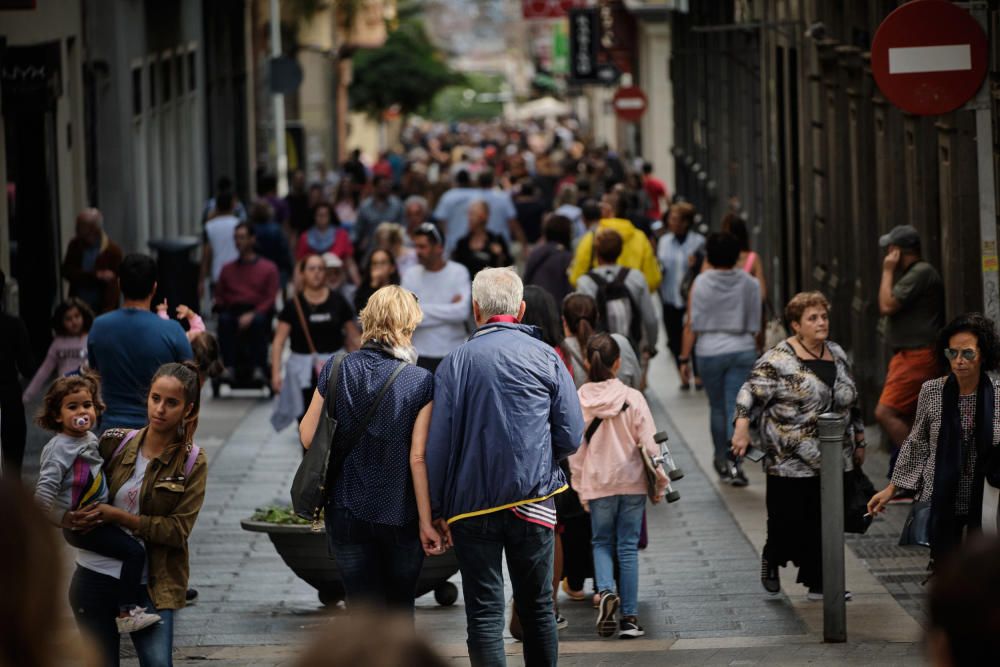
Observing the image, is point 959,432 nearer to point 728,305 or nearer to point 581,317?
point 581,317

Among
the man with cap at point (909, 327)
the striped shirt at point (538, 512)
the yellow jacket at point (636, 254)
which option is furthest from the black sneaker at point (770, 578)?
the yellow jacket at point (636, 254)

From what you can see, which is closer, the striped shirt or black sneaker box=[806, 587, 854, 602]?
the striped shirt

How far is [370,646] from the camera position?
7.72ft

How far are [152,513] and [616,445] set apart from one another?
8.72ft

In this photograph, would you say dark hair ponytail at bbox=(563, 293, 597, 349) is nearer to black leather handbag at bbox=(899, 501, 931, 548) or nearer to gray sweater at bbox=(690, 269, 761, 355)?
black leather handbag at bbox=(899, 501, 931, 548)

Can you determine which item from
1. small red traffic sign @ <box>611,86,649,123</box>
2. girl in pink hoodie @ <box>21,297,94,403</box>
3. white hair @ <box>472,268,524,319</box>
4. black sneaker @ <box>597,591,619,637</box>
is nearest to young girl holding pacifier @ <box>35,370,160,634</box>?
white hair @ <box>472,268,524,319</box>

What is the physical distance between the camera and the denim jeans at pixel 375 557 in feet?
23.9

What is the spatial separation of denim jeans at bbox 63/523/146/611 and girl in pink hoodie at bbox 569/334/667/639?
2679 mm

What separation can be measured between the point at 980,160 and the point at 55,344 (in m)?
5.86

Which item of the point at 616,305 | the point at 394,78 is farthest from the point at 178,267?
the point at 394,78

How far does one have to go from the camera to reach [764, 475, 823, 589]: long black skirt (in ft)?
30.9

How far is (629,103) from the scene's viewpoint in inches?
1404

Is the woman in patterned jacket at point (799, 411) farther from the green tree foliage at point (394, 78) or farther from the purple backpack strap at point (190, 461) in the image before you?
the green tree foliage at point (394, 78)

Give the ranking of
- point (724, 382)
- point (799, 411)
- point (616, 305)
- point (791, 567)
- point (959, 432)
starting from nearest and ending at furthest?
point (959, 432), point (799, 411), point (791, 567), point (724, 382), point (616, 305)
